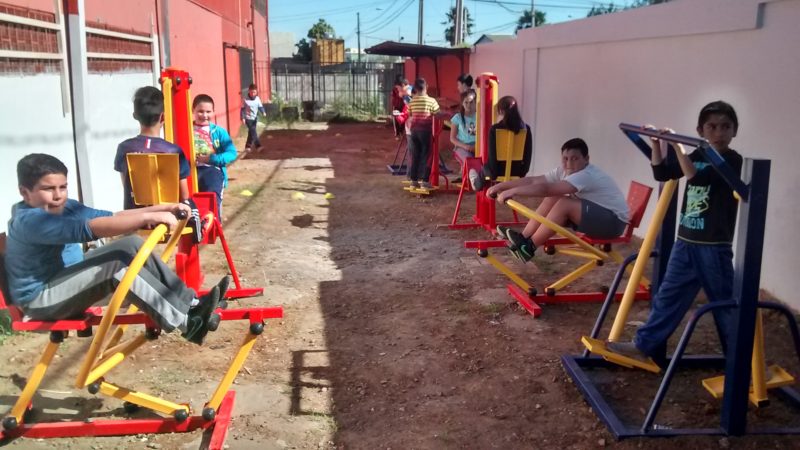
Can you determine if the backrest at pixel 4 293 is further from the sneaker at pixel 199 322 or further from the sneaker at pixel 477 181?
the sneaker at pixel 477 181

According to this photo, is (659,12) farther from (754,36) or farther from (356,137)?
(356,137)

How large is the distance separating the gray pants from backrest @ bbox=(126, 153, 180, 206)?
1.11 meters

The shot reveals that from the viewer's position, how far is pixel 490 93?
6.98m

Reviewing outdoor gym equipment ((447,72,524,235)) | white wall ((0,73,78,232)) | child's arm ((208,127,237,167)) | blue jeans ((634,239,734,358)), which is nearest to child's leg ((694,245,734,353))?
blue jeans ((634,239,734,358))

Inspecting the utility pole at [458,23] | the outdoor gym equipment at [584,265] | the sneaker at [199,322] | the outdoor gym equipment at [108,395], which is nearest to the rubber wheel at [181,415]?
the outdoor gym equipment at [108,395]

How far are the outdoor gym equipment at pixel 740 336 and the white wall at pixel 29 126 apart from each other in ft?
13.5

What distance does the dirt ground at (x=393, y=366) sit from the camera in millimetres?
3281

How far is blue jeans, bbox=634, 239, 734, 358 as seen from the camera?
330cm

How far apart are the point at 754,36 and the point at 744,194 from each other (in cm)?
289

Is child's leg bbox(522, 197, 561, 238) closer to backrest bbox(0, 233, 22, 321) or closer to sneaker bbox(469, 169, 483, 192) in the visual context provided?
sneaker bbox(469, 169, 483, 192)

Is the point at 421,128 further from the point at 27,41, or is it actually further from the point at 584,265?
the point at 27,41

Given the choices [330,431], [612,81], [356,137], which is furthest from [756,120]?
[356,137]

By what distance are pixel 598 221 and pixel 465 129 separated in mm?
4175

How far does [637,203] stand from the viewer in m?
4.97
